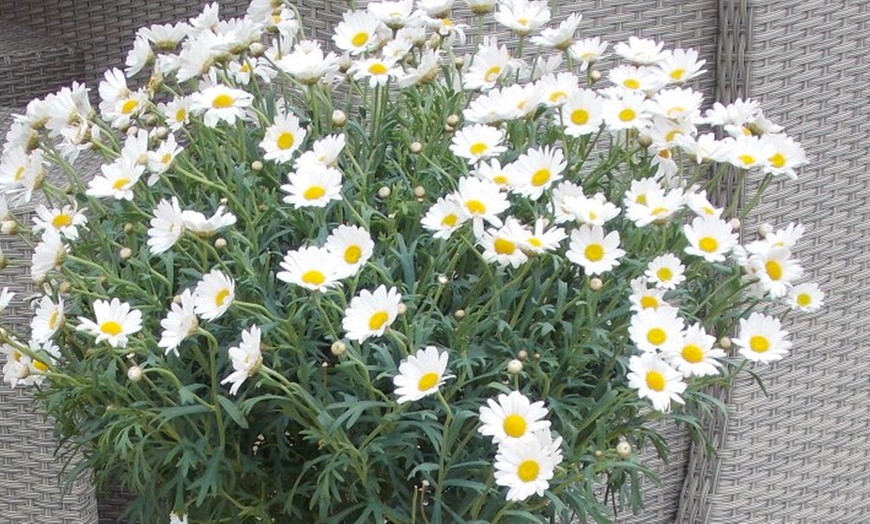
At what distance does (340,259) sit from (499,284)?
0.45 feet

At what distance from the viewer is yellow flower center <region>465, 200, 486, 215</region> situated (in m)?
0.90

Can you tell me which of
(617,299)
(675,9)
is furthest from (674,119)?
(675,9)

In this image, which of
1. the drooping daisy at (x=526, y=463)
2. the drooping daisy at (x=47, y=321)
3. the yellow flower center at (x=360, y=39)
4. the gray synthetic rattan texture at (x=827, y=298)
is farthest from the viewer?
the gray synthetic rattan texture at (x=827, y=298)

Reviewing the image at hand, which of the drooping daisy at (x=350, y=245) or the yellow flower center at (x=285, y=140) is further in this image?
the yellow flower center at (x=285, y=140)

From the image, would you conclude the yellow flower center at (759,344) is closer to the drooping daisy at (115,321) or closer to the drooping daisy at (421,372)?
the drooping daisy at (421,372)

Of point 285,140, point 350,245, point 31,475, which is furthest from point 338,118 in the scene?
point 31,475

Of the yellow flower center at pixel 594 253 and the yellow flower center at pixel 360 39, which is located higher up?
the yellow flower center at pixel 360 39

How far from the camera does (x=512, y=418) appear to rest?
858mm

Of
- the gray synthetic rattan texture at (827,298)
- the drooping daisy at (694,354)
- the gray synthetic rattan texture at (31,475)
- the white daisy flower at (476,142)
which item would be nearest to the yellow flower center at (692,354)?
the drooping daisy at (694,354)

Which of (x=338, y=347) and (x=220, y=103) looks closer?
(x=338, y=347)

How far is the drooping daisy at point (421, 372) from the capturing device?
33.4 inches

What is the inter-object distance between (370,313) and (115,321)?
0.62 feet

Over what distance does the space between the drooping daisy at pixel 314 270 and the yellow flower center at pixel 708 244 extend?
0.28m

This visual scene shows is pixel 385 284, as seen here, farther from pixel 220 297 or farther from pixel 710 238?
pixel 710 238
